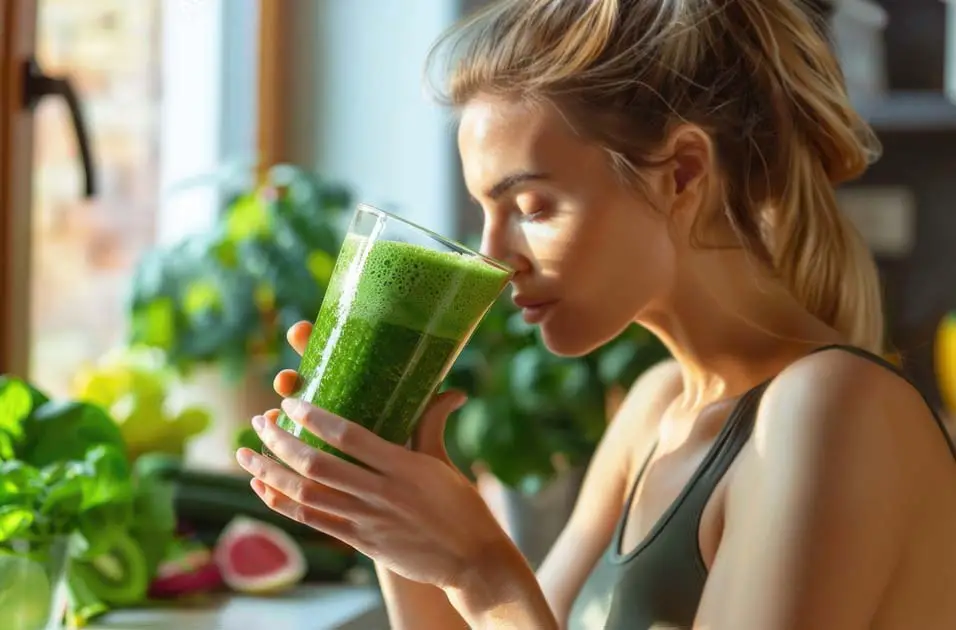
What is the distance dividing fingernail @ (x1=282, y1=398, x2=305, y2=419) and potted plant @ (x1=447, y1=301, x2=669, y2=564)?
901mm

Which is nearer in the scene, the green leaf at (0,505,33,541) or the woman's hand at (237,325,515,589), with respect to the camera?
the woman's hand at (237,325,515,589)

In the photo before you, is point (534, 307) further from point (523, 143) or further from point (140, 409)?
point (140, 409)

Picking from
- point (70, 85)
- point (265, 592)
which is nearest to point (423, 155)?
point (70, 85)

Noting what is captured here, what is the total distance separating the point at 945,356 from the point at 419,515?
5.72 feet

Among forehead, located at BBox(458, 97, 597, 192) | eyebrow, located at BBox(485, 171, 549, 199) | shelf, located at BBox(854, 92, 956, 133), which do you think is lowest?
shelf, located at BBox(854, 92, 956, 133)

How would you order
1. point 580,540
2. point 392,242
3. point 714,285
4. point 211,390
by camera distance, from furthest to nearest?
point 211,390
point 580,540
point 714,285
point 392,242

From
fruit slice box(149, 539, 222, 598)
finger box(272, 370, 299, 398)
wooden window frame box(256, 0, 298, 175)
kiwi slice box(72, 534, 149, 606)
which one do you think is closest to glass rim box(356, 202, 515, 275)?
finger box(272, 370, 299, 398)

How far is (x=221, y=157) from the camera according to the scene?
2.46m

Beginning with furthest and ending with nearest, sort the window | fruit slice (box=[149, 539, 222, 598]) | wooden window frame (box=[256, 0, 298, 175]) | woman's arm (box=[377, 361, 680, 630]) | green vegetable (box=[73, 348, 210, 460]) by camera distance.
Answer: wooden window frame (box=[256, 0, 298, 175]) → the window → green vegetable (box=[73, 348, 210, 460]) → fruit slice (box=[149, 539, 222, 598]) → woman's arm (box=[377, 361, 680, 630])

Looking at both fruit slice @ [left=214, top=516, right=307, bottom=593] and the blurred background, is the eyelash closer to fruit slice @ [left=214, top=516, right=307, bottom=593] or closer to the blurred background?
the blurred background

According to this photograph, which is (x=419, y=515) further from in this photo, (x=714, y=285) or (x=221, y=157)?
(x=221, y=157)

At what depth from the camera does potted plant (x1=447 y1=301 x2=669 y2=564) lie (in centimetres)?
187

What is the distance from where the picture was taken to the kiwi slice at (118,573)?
1425 millimetres

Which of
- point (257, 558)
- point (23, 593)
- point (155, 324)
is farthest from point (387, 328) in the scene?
point (155, 324)
